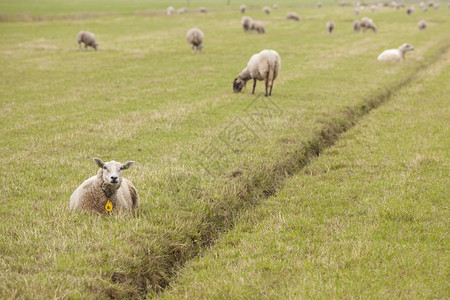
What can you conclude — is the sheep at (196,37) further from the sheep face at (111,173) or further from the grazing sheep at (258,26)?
the sheep face at (111,173)

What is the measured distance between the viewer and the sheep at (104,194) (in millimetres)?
7016

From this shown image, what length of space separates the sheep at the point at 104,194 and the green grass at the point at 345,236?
5.41 feet

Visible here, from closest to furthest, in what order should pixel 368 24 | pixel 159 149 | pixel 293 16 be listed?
pixel 159 149, pixel 368 24, pixel 293 16

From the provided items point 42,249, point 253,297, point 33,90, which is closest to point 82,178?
point 42,249

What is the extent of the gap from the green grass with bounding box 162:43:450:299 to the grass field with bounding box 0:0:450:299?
85 millimetres

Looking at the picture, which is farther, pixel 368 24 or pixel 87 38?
pixel 368 24

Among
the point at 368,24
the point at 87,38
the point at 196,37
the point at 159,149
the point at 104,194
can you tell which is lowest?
the point at 159,149

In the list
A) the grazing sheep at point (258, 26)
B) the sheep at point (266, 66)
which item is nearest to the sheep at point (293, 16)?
the grazing sheep at point (258, 26)

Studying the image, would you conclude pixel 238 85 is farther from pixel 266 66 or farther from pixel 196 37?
pixel 196 37

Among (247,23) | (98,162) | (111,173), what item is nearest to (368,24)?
(247,23)

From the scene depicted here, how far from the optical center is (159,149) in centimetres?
1088

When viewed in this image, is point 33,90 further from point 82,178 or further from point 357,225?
point 357,225

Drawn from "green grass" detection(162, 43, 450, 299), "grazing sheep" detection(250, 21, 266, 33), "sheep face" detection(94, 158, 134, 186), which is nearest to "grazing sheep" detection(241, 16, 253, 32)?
"grazing sheep" detection(250, 21, 266, 33)

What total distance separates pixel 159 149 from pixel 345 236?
5.47 meters
